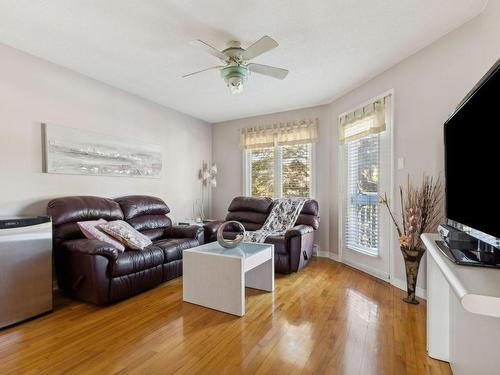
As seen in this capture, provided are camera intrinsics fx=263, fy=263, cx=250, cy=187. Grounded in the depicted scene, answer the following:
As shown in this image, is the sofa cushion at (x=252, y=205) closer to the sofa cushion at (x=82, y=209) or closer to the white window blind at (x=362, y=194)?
the white window blind at (x=362, y=194)

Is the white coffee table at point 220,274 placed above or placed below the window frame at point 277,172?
below

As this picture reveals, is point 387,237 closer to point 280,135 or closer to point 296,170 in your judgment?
point 296,170

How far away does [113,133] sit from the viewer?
3498 millimetres

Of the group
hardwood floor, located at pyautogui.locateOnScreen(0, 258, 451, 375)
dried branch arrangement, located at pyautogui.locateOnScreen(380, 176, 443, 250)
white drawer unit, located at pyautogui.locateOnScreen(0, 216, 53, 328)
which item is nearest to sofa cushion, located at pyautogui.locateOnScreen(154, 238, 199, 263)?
hardwood floor, located at pyautogui.locateOnScreen(0, 258, 451, 375)

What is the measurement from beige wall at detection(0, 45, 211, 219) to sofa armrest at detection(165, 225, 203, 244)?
787mm

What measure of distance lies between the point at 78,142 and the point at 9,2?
57.1 inches

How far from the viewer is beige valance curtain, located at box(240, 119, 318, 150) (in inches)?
171

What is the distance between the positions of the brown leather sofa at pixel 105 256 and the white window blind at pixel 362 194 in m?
2.15

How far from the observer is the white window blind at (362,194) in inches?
130

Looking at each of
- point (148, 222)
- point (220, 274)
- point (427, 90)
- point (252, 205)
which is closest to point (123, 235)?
point (148, 222)

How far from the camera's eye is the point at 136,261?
2621 millimetres

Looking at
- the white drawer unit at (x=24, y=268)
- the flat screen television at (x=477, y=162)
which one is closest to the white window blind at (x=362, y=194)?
the flat screen television at (x=477, y=162)

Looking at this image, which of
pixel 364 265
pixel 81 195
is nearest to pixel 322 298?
pixel 364 265

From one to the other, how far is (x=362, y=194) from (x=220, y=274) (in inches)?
86.8
